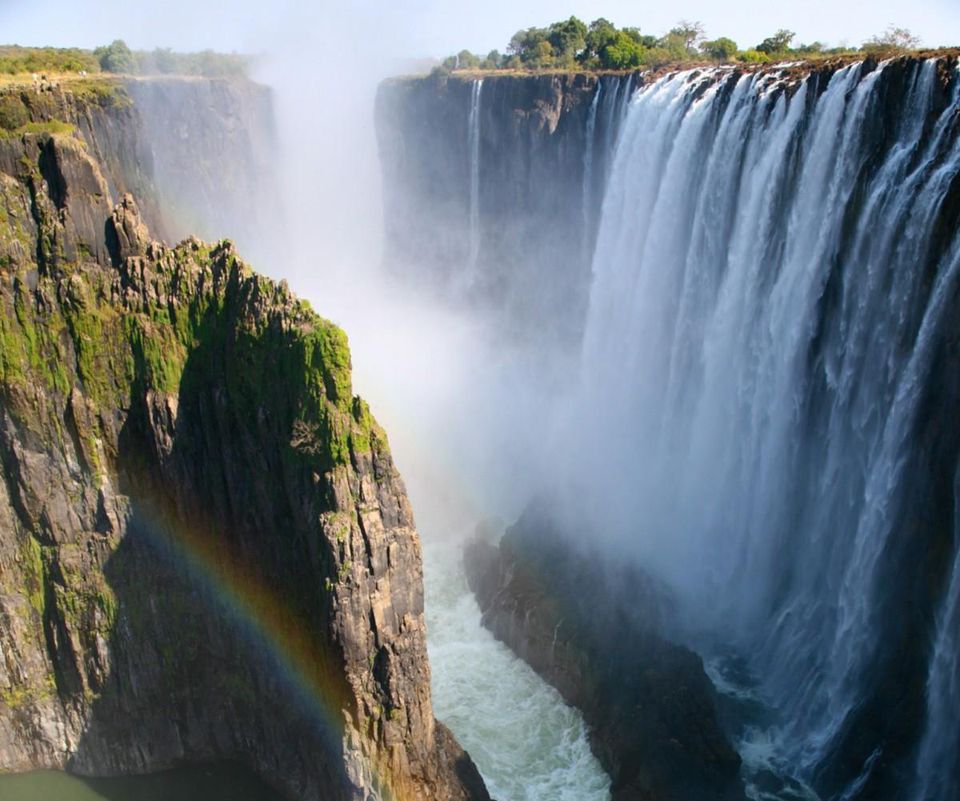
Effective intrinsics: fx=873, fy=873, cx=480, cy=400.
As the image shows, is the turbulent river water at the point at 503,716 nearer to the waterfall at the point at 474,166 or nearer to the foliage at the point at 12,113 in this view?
the foliage at the point at 12,113

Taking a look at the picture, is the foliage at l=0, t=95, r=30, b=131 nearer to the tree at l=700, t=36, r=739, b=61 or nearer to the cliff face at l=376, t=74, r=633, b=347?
the cliff face at l=376, t=74, r=633, b=347

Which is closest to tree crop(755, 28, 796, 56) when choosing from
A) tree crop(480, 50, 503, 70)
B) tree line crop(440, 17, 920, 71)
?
tree line crop(440, 17, 920, 71)

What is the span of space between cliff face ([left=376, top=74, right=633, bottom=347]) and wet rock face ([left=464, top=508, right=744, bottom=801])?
54.1ft

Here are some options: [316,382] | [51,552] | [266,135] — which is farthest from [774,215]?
[266,135]

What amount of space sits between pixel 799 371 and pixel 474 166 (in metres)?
28.7

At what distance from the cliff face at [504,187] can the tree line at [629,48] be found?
523 cm

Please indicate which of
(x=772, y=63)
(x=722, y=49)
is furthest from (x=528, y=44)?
(x=772, y=63)

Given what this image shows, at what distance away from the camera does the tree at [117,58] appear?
194 ft

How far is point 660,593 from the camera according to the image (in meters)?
30.1

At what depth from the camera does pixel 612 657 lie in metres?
27.3

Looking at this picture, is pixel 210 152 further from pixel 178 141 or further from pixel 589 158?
pixel 589 158

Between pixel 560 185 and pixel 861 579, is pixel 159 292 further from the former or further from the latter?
pixel 560 185

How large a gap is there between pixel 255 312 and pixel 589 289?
2471 cm

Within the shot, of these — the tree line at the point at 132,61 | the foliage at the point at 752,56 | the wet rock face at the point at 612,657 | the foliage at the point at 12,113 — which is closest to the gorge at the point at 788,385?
the wet rock face at the point at 612,657
